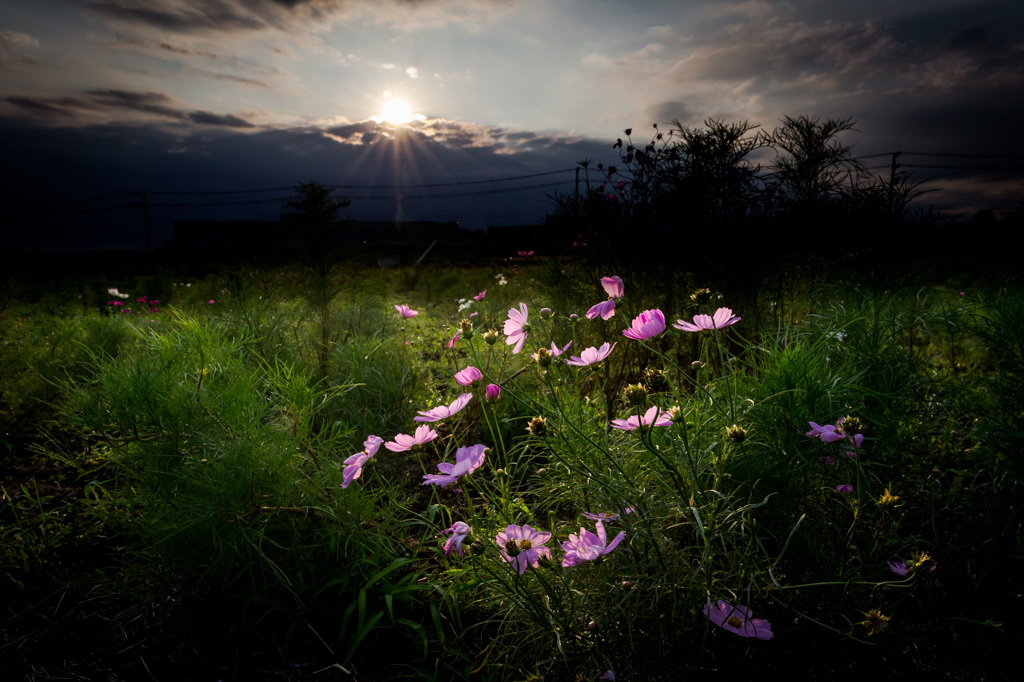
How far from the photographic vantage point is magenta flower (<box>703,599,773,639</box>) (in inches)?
31.8

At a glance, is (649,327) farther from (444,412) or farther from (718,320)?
(444,412)

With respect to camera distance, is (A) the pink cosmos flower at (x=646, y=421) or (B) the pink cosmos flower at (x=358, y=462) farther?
(B) the pink cosmos flower at (x=358, y=462)

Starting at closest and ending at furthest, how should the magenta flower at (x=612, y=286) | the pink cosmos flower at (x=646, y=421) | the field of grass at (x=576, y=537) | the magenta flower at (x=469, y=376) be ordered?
the pink cosmos flower at (x=646, y=421)
the field of grass at (x=576, y=537)
the magenta flower at (x=469, y=376)
the magenta flower at (x=612, y=286)

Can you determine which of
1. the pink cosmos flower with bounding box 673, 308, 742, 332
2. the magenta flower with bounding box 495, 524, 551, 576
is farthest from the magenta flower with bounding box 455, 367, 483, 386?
the pink cosmos flower with bounding box 673, 308, 742, 332

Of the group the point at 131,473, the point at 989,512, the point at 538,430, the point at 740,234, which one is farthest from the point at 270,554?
the point at 740,234

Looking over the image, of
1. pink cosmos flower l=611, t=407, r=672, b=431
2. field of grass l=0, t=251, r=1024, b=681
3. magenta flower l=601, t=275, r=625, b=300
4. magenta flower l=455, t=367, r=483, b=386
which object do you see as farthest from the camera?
magenta flower l=601, t=275, r=625, b=300

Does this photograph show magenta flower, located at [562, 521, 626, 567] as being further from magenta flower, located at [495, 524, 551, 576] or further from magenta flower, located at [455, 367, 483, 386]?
magenta flower, located at [455, 367, 483, 386]

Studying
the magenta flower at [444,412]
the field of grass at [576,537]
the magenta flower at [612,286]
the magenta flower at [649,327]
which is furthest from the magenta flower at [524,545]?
the magenta flower at [612,286]

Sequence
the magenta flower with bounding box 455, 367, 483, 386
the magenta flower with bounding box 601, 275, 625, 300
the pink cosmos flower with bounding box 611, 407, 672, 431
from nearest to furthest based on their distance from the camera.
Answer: the pink cosmos flower with bounding box 611, 407, 672, 431 < the magenta flower with bounding box 455, 367, 483, 386 < the magenta flower with bounding box 601, 275, 625, 300

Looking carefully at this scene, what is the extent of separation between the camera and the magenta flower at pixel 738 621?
807 millimetres

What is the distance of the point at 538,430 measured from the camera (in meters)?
0.98

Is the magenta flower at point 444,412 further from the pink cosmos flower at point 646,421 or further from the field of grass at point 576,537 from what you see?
the pink cosmos flower at point 646,421

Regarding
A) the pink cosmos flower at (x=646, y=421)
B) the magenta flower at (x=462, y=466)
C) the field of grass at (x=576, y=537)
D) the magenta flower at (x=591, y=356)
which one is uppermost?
the magenta flower at (x=591, y=356)

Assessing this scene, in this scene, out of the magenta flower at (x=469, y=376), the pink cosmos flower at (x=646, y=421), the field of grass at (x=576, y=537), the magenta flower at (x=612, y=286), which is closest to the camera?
the pink cosmos flower at (x=646, y=421)
